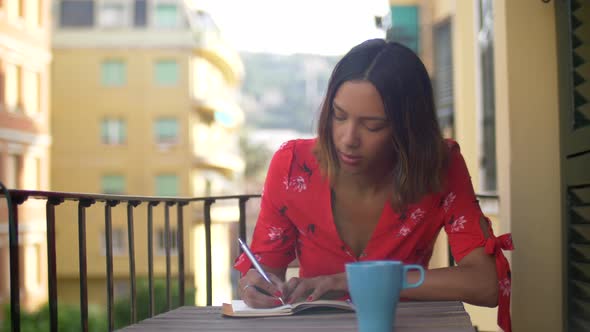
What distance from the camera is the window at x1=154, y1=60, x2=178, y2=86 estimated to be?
35438 millimetres

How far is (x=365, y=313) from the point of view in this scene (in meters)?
1.23

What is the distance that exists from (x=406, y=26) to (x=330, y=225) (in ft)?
33.2

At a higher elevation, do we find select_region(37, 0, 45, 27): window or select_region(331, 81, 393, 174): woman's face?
select_region(37, 0, 45, 27): window

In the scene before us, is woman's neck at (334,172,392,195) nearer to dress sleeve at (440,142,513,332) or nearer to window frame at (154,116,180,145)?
dress sleeve at (440,142,513,332)

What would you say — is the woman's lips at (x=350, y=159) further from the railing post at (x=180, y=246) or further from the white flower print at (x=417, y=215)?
the railing post at (x=180, y=246)

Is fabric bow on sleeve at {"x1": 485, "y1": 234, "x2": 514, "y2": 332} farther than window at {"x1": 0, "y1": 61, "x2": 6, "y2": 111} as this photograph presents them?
No

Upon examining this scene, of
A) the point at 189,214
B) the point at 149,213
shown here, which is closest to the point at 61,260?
the point at 189,214

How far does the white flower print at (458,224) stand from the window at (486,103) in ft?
13.6

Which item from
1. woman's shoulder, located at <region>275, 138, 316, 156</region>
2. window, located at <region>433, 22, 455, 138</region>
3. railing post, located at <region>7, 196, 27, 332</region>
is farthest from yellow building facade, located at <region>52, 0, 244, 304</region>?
woman's shoulder, located at <region>275, 138, 316, 156</region>

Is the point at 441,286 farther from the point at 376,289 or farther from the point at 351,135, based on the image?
the point at 376,289

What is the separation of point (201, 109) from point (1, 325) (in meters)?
13.5

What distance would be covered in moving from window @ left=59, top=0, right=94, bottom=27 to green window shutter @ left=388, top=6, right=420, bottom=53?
26.3 meters

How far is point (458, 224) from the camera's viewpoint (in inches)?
71.9

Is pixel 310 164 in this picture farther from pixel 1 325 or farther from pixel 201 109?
pixel 201 109
